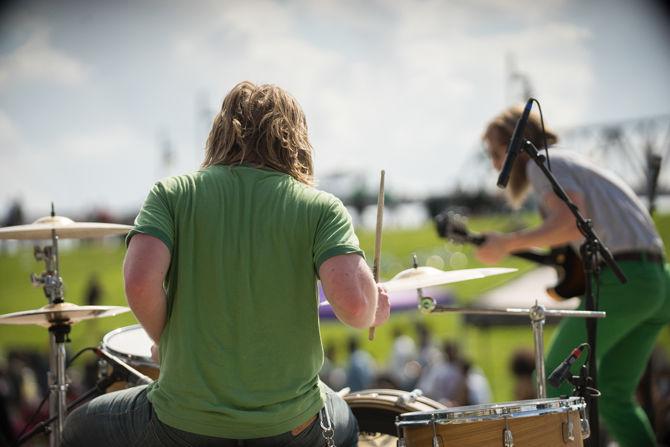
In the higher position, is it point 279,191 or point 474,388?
point 279,191

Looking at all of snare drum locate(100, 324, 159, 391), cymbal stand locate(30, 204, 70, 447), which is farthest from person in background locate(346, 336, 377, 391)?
cymbal stand locate(30, 204, 70, 447)

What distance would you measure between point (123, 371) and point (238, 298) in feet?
4.55

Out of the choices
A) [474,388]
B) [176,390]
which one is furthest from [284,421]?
[474,388]

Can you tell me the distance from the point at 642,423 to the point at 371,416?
156cm

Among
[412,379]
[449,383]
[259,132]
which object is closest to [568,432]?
[259,132]

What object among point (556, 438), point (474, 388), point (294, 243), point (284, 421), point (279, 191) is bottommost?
point (474, 388)

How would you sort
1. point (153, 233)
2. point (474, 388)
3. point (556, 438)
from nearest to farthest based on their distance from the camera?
point (153, 233)
point (556, 438)
point (474, 388)

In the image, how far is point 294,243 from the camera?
249 centimetres

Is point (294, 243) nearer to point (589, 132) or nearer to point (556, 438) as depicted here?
point (556, 438)

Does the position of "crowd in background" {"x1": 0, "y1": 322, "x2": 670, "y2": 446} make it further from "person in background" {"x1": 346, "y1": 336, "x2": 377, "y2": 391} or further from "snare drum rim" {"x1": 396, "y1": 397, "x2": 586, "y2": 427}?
"snare drum rim" {"x1": 396, "y1": 397, "x2": 586, "y2": 427}

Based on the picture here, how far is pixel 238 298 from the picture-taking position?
2.44m

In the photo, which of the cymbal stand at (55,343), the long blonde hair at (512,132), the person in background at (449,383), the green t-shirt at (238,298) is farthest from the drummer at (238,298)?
the person in background at (449,383)

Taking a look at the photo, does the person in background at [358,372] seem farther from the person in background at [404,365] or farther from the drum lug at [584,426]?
the drum lug at [584,426]

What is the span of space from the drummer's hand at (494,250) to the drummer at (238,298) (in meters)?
1.74
